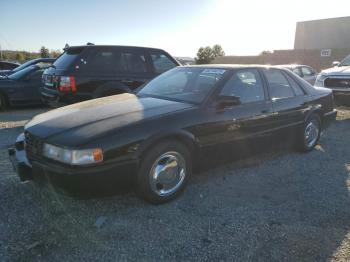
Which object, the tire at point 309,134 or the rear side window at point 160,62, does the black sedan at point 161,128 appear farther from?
the rear side window at point 160,62

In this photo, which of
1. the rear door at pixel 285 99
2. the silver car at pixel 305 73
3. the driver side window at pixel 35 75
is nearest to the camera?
the rear door at pixel 285 99

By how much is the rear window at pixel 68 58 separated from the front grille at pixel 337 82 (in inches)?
265

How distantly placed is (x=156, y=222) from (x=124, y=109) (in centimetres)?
127

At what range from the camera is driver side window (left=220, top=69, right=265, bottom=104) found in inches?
165

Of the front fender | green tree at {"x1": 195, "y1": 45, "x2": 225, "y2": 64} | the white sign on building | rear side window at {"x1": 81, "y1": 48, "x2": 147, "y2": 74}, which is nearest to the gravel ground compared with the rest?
the front fender

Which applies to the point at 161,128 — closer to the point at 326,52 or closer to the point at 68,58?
the point at 68,58

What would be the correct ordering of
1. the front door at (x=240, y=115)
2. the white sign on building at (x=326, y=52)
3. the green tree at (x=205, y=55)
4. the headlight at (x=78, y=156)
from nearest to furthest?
1. the headlight at (x=78, y=156)
2. the front door at (x=240, y=115)
3. the white sign on building at (x=326, y=52)
4. the green tree at (x=205, y=55)

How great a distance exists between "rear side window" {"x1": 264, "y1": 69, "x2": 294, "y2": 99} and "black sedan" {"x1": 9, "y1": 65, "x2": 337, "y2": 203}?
2cm

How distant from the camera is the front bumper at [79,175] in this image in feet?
9.67

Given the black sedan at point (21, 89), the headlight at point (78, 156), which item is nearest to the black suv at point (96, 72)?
the black sedan at point (21, 89)

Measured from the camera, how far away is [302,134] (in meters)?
5.31

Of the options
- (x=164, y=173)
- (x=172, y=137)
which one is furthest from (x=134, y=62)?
(x=164, y=173)

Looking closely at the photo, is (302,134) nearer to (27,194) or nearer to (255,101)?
(255,101)

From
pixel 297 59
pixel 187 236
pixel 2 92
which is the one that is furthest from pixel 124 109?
pixel 297 59
